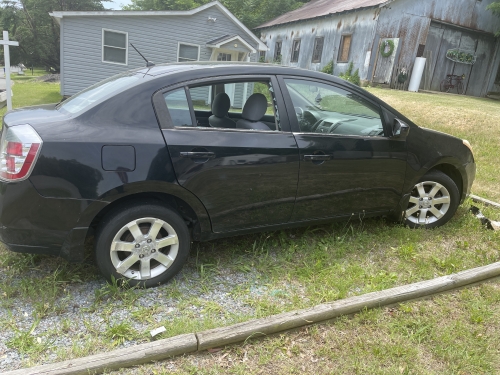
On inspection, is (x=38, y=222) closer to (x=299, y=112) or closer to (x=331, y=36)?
(x=299, y=112)

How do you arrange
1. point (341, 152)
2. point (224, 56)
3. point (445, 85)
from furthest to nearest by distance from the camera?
1. point (445, 85)
2. point (224, 56)
3. point (341, 152)

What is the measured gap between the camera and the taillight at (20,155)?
2.47m

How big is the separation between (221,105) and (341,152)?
119 cm

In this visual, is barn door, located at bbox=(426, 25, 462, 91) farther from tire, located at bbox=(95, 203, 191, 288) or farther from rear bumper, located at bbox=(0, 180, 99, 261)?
rear bumper, located at bbox=(0, 180, 99, 261)

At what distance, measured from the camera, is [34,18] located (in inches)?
1542

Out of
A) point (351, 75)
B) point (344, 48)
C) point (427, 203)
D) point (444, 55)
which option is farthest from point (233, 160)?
point (444, 55)

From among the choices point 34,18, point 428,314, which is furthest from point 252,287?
point 34,18

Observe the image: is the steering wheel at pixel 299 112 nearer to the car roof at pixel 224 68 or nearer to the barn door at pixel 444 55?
the car roof at pixel 224 68

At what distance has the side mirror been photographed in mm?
3639

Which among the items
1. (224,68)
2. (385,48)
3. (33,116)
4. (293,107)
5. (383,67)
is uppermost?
(385,48)

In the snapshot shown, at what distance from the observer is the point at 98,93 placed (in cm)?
307

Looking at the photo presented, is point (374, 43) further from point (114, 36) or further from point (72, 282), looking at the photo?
point (72, 282)

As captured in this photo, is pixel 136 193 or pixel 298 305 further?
pixel 298 305

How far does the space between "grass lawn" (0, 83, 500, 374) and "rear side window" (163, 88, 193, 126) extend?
1.21 metres
